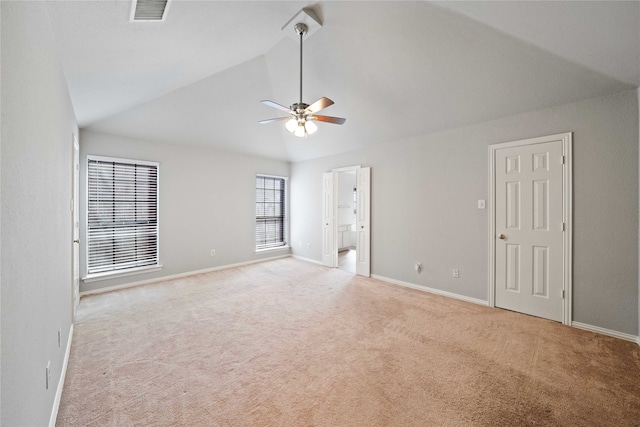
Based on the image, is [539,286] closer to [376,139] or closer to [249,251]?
[376,139]

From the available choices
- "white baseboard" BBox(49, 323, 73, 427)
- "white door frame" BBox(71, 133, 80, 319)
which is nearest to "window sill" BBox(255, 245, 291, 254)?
"white door frame" BBox(71, 133, 80, 319)

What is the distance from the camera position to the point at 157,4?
1649 mm

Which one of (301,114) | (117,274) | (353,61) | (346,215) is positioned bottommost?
(117,274)

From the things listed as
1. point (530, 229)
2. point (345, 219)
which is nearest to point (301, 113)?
point (530, 229)

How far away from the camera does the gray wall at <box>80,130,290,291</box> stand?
4.19 metres

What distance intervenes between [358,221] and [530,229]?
2661mm

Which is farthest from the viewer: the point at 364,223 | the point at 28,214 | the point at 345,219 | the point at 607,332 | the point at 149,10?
the point at 345,219

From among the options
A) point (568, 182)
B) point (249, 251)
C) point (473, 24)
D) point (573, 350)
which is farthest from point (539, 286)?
point (249, 251)

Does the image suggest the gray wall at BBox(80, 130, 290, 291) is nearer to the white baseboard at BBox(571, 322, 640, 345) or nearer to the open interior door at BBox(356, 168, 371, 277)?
the open interior door at BBox(356, 168, 371, 277)

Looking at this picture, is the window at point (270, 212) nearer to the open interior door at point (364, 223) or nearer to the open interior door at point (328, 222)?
the open interior door at point (328, 222)

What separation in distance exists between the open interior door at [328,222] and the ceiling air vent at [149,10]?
13.6 ft

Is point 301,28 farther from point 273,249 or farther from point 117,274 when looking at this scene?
point 273,249

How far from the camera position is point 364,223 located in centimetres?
502

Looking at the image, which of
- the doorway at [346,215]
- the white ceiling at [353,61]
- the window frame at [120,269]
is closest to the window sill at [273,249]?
the doorway at [346,215]
